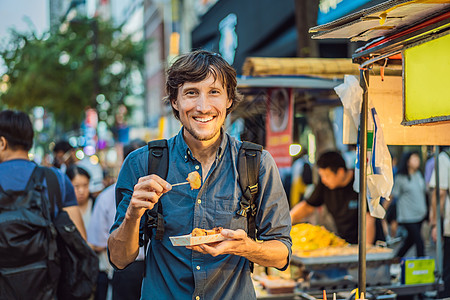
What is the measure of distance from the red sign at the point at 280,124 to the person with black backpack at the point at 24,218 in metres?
3.20

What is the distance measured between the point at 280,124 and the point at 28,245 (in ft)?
12.6

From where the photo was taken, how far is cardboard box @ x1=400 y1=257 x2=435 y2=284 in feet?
19.4

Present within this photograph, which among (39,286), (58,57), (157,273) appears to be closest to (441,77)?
(157,273)

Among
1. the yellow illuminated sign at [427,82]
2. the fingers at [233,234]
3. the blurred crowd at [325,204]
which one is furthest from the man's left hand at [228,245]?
the blurred crowd at [325,204]

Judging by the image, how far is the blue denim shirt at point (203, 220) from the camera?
2746 mm

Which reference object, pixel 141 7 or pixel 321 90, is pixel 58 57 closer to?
pixel 141 7

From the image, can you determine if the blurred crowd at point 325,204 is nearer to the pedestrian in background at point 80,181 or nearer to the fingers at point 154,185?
the pedestrian in background at point 80,181

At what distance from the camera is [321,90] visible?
722 cm

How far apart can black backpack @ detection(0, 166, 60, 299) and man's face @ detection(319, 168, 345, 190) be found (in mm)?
3817

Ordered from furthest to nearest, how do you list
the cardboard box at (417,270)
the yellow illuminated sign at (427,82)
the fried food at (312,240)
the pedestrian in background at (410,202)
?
the pedestrian in background at (410,202) < the fried food at (312,240) < the cardboard box at (417,270) < the yellow illuminated sign at (427,82)

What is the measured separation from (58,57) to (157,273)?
2784cm

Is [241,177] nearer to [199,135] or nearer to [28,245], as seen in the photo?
[199,135]

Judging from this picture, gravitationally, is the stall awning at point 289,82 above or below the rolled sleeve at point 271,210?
above

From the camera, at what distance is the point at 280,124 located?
729 centimetres
